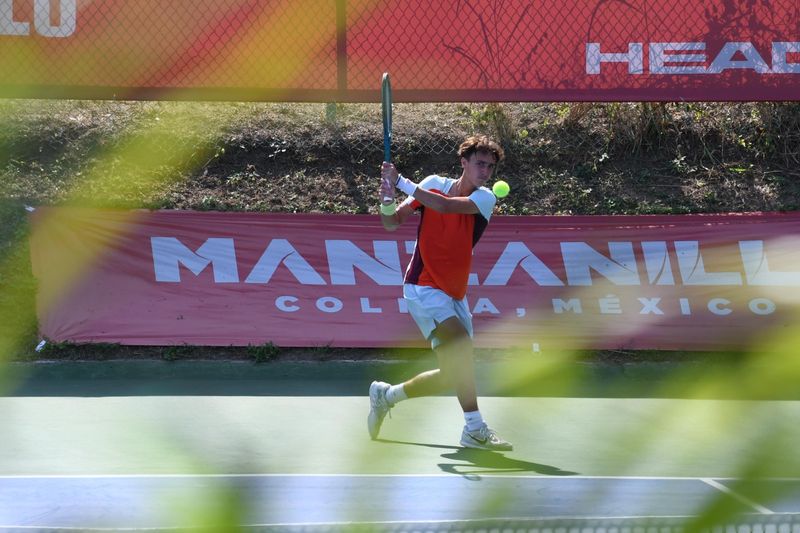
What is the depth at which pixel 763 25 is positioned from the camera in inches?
410

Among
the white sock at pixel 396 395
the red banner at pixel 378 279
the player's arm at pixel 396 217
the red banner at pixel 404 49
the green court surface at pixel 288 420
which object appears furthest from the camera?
the red banner at pixel 404 49

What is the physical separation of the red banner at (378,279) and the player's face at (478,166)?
3387 mm

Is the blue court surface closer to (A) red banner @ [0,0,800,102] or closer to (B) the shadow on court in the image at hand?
(B) the shadow on court

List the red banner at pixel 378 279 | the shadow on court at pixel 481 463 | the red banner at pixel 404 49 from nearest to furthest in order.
A: the shadow on court at pixel 481 463 → the red banner at pixel 378 279 → the red banner at pixel 404 49

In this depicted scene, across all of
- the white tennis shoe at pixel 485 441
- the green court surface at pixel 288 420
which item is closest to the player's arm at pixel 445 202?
the green court surface at pixel 288 420

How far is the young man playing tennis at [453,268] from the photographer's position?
5.85 metres

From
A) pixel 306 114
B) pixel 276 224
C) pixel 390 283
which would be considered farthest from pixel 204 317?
pixel 306 114

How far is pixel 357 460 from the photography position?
158 centimetres

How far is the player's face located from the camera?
5855 millimetres

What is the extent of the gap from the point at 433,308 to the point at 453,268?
247mm

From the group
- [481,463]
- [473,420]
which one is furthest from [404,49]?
[481,463]

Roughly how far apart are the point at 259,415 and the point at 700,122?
663 cm

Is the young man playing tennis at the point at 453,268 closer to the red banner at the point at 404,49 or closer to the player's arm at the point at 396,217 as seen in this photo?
the player's arm at the point at 396,217

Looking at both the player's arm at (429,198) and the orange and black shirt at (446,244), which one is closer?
the player's arm at (429,198)
